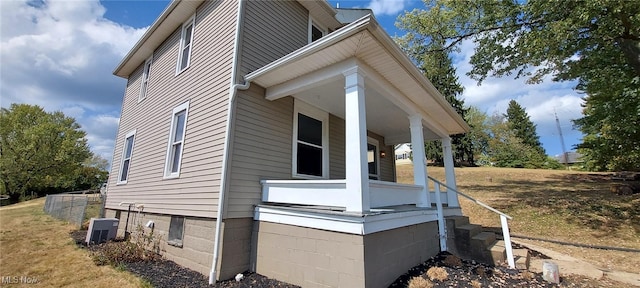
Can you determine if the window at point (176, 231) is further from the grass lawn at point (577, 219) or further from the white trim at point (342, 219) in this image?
the grass lawn at point (577, 219)

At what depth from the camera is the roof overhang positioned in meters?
6.74

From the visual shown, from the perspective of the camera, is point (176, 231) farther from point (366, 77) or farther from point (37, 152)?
point (37, 152)

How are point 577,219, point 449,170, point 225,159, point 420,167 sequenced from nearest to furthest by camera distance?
point 225,159 → point 420,167 → point 449,170 → point 577,219

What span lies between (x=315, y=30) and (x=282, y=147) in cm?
393

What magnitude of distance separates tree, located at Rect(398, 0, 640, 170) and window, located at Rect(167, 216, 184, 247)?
35.8 ft

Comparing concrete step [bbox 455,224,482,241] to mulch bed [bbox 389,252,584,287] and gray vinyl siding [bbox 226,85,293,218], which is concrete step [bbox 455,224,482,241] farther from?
gray vinyl siding [bbox 226,85,293,218]

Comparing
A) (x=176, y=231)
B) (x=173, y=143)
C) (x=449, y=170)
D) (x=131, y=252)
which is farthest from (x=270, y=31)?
(x=449, y=170)

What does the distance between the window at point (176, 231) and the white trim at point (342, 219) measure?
182 centimetres

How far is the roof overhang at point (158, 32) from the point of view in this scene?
674cm

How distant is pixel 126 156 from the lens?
8789 millimetres

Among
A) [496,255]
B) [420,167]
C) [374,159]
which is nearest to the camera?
[496,255]

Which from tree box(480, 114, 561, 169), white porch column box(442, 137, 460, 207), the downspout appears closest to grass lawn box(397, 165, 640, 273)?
white porch column box(442, 137, 460, 207)

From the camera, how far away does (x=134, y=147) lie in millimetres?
8156

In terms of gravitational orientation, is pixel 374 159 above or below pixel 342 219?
above
